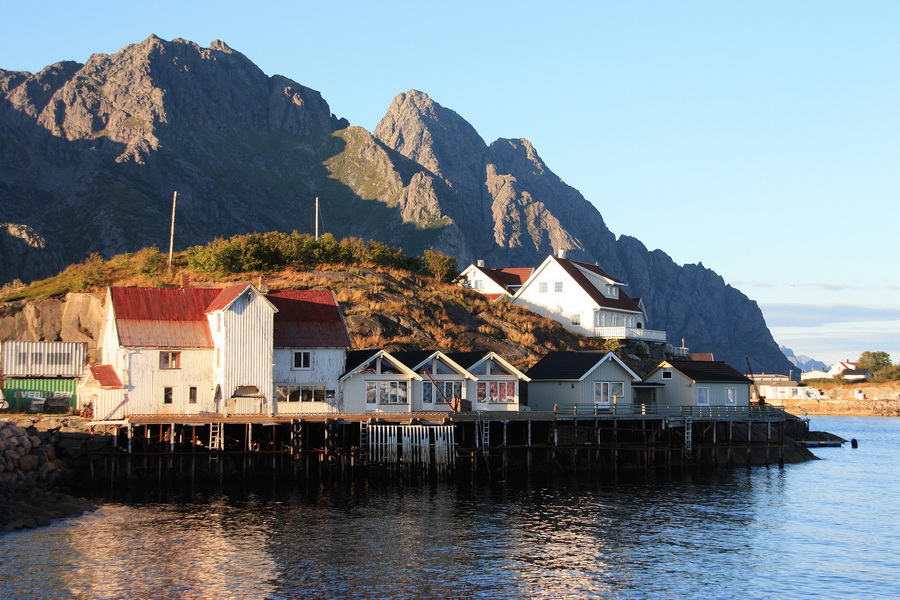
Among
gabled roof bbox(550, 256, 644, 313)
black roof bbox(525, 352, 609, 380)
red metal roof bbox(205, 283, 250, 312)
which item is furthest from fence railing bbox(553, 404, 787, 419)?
gabled roof bbox(550, 256, 644, 313)

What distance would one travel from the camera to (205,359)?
6075 cm

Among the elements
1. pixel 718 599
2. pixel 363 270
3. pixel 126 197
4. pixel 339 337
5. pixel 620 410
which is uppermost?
pixel 126 197

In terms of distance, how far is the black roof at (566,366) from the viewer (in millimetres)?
69688

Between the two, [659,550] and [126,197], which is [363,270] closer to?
[659,550]

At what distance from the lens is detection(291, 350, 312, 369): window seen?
202 feet

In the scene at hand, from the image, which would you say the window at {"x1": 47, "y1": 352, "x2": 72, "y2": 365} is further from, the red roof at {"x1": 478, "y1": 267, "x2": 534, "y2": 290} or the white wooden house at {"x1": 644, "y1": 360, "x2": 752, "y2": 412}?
the red roof at {"x1": 478, "y1": 267, "x2": 534, "y2": 290}

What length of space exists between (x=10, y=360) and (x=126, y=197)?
135786 mm

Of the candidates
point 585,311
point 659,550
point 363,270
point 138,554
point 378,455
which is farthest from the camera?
point 585,311

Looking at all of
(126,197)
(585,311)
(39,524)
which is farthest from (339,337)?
(126,197)

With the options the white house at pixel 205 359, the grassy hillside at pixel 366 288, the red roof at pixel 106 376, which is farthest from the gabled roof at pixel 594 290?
the red roof at pixel 106 376

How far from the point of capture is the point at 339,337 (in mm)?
63125

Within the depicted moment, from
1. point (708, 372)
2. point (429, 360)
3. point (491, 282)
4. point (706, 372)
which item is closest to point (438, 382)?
point (429, 360)

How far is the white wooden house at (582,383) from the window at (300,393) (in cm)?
1685

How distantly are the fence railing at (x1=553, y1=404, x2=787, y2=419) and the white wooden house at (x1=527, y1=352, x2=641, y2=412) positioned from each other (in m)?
0.23
